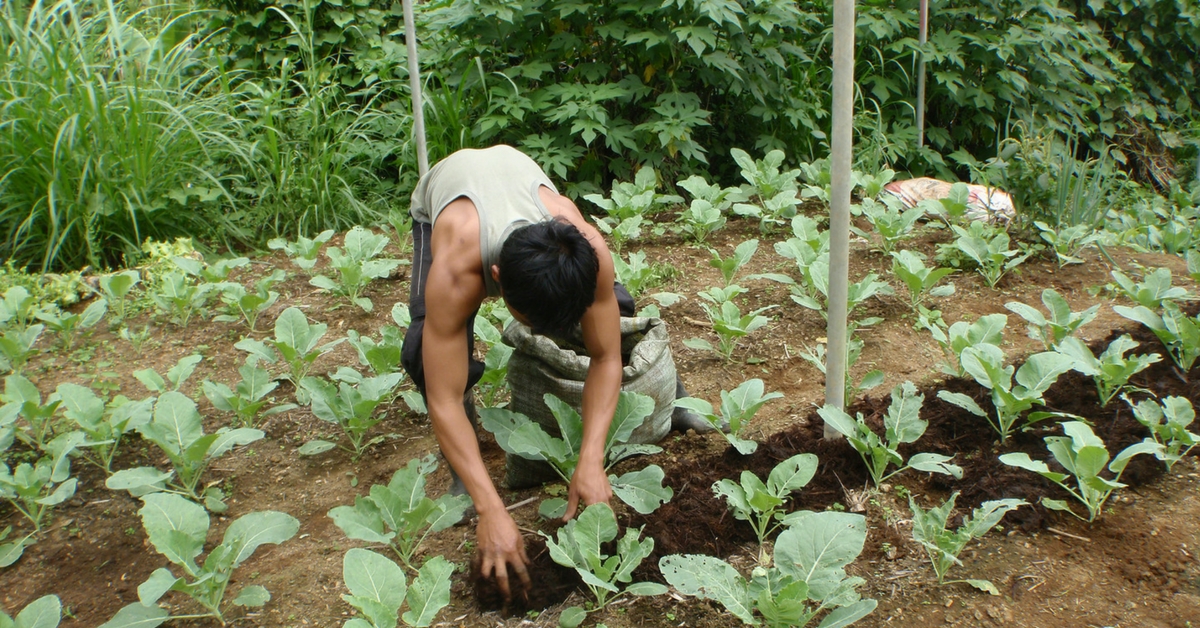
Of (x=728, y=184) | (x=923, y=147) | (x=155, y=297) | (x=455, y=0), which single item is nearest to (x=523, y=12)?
(x=455, y=0)

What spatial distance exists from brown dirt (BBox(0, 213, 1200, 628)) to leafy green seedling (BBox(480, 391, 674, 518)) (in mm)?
130

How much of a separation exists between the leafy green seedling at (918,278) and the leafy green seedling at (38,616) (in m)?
3.09

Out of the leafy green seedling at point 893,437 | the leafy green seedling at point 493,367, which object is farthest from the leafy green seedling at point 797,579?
the leafy green seedling at point 493,367

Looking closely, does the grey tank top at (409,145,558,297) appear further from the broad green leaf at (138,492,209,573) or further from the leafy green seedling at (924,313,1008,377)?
the leafy green seedling at (924,313,1008,377)

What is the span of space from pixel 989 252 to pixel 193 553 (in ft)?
11.1

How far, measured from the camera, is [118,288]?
4082mm

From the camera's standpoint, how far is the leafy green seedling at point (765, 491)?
2.38m

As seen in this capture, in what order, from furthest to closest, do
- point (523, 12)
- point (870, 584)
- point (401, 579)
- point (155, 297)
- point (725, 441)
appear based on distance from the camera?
point (523, 12)
point (155, 297)
point (725, 441)
point (870, 584)
point (401, 579)

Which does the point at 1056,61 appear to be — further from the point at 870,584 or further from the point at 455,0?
the point at 870,584

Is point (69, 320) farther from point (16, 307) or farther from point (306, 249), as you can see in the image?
point (306, 249)

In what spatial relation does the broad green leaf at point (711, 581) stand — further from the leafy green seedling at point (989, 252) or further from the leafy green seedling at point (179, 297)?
the leafy green seedling at point (179, 297)

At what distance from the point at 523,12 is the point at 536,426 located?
3.46 meters

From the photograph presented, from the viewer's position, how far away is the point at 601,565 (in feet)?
7.65

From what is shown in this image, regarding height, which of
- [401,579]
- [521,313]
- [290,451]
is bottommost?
[290,451]
